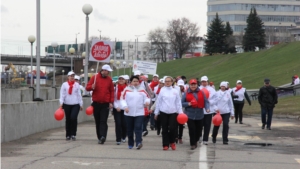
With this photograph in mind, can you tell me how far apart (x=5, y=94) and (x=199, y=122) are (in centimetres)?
1594

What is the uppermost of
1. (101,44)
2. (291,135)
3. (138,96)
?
(101,44)

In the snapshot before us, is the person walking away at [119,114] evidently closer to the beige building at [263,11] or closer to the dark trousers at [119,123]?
the dark trousers at [119,123]

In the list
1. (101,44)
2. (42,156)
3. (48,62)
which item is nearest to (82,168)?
(42,156)

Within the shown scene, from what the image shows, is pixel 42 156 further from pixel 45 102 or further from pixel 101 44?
pixel 101 44

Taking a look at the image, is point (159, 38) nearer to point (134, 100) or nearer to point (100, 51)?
point (100, 51)

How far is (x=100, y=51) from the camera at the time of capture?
24266mm

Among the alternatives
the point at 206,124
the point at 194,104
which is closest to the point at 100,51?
the point at 206,124

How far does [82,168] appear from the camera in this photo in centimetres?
1138

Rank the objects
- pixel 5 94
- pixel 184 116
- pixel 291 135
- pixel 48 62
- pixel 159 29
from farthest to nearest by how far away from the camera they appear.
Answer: pixel 159 29 < pixel 48 62 < pixel 5 94 < pixel 291 135 < pixel 184 116

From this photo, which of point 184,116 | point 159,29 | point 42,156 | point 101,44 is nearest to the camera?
point 42,156

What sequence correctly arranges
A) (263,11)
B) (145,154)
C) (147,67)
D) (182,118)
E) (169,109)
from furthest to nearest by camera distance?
(263,11) < (147,67) < (169,109) < (182,118) < (145,154)

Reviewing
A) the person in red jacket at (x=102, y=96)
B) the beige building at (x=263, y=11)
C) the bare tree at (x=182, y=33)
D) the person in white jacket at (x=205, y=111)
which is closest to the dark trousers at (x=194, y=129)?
the person in white jacket at (x=205, y=111)

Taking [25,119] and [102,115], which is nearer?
[102,115]

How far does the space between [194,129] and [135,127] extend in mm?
1774
